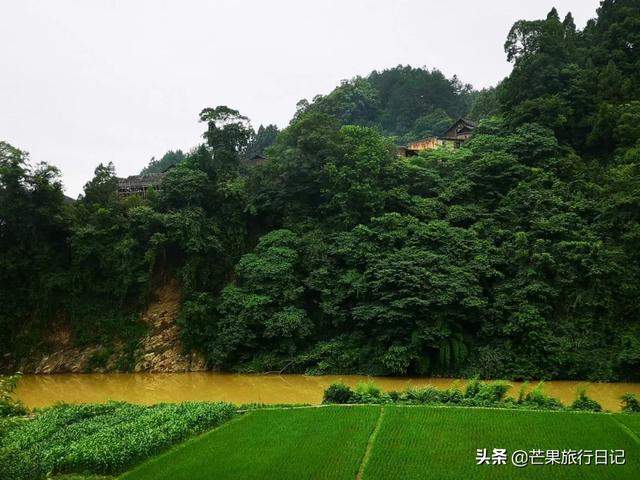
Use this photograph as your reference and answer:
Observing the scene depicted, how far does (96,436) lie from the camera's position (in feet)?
37.9

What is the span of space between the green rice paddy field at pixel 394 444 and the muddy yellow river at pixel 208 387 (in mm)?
5072

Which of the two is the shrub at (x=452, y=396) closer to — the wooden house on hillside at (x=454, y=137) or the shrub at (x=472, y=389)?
the shrub at (x=472, y=389)

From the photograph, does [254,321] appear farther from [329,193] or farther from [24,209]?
[24,209]

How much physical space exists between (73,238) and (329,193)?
40.4 ft

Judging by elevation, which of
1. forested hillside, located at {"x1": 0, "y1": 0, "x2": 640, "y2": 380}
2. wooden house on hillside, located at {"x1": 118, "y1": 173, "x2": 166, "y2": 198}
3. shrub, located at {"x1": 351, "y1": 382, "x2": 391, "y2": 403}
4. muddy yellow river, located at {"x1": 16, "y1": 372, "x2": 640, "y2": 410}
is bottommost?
muddy yellow river, located at {"x1": 16, "y1": 372, "x2": 640, "y2": 410}

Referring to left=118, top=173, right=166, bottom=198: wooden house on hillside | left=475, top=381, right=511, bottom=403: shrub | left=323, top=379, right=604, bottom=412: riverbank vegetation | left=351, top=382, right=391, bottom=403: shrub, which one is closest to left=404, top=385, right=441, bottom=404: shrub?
left=323, top=379, right=604, bottom=412: riverbank vegetation

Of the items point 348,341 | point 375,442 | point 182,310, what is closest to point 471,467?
point 375,442

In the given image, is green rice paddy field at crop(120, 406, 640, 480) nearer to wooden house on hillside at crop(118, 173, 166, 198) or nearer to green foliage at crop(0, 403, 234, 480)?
green foliage at crop(0, 403, 234, 480)

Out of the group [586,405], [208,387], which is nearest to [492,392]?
[586,405]

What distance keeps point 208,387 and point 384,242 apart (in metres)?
9.32

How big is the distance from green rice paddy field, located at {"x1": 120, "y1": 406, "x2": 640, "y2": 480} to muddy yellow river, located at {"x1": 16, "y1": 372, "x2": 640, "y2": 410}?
16.6ft

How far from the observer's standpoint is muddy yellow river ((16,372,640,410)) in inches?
716

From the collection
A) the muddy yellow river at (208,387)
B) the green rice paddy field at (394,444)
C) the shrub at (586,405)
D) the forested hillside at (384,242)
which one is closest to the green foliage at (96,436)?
the green rice paddy field at (394,444)

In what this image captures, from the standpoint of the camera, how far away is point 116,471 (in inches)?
398
